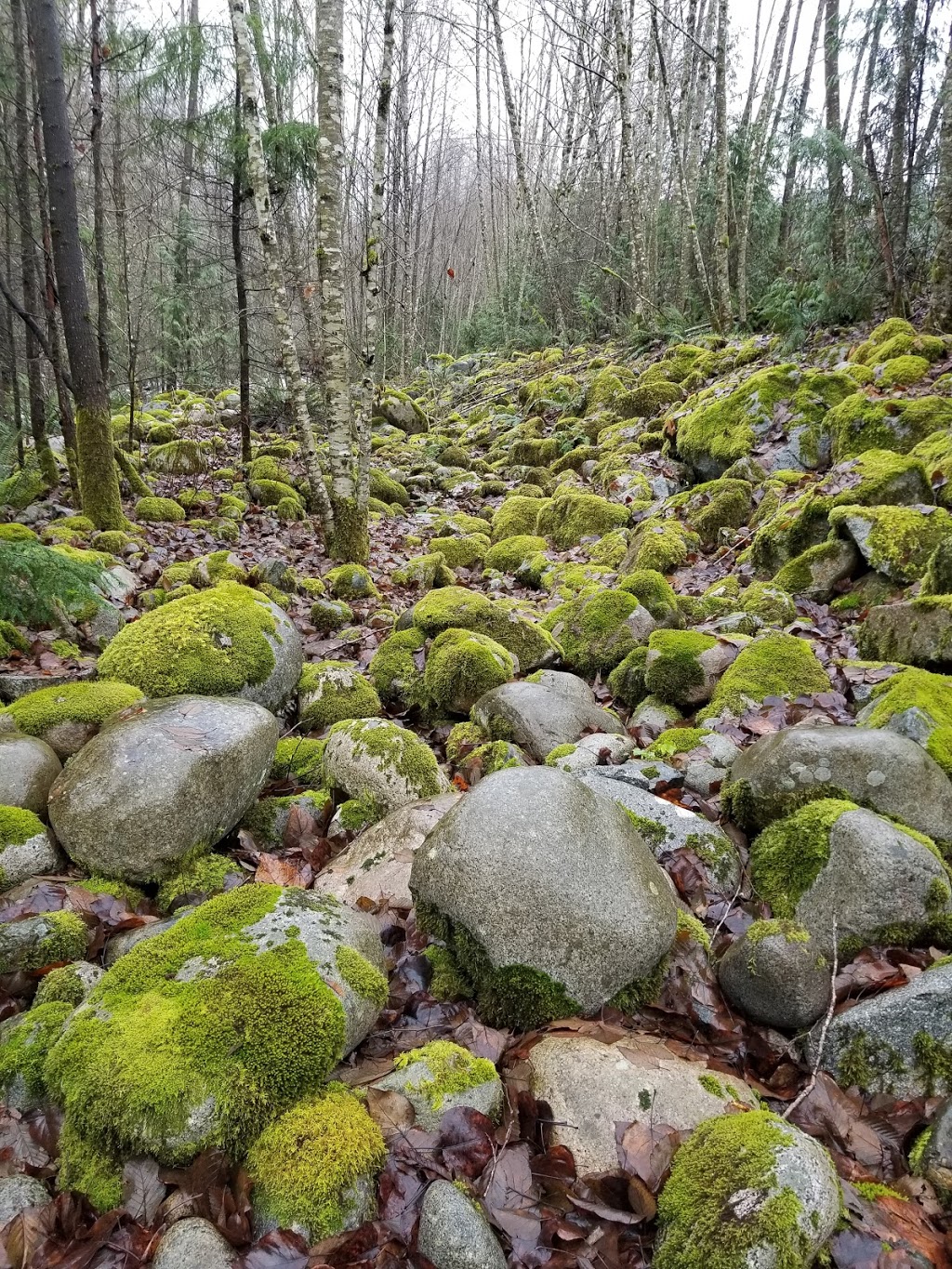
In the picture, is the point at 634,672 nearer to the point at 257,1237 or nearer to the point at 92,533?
the point at 257,1237

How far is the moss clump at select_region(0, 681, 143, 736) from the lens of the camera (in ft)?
13.2

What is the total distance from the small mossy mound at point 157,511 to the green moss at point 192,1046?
8386mm

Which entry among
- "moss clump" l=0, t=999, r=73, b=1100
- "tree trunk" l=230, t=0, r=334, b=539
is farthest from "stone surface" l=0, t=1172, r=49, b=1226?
"tree trunk" l=230, t=0, r=334, b=539

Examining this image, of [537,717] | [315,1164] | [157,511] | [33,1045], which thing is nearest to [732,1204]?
[315,1164]

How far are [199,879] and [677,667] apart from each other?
3473 mm

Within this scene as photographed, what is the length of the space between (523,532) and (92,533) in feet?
19.4

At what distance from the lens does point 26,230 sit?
9.33 metres

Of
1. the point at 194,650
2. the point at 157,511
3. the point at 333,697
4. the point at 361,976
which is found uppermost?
the point at 157,511

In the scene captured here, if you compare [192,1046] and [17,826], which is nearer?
[192,1046]

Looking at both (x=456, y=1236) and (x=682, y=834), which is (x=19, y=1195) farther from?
(x=682, y=834)

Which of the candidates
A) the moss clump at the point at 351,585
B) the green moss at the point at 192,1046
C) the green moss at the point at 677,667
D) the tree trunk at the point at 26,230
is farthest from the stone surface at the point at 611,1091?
the tree trunk at the point at 26,230

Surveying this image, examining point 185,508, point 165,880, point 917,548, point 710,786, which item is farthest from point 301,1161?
point 185,508

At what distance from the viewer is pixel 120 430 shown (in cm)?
1419

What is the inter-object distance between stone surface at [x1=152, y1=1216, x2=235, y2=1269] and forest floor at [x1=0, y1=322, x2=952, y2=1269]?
56 mm
